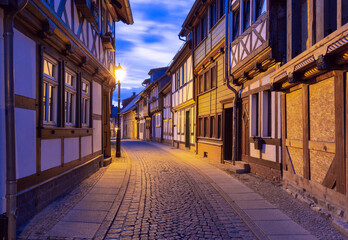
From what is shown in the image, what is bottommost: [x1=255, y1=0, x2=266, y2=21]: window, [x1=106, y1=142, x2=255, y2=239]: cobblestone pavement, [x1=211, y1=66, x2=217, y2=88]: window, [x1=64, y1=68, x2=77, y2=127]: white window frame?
[x1=106, y1=142, x2=255, y2=239]: cobblestone pavement

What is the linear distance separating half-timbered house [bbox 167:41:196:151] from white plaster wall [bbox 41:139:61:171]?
474 inches

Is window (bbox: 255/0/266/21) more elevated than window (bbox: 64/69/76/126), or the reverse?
window (bbox: 255/0/266/21)

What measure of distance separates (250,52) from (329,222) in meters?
6.18

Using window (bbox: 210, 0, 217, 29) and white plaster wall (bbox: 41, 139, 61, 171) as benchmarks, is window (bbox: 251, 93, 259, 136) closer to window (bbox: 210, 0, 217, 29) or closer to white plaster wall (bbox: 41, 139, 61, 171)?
window (bbox: 210, 0, 217, 29)

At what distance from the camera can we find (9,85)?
14.0ft

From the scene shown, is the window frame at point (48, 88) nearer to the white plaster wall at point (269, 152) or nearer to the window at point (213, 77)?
the white plaster wall at point (269, 152)

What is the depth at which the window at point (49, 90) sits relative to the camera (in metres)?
6.29

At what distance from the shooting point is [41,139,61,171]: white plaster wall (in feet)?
19.1

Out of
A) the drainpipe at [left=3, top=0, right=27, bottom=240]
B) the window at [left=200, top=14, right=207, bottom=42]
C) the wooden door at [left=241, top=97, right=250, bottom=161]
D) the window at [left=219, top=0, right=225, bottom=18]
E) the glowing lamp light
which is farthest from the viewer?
the window at [left=200, top=14, right=207, bottom=42]

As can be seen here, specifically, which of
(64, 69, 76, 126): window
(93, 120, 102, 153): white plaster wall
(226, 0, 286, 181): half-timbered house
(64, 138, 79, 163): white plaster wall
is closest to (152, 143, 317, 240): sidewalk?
(226, 0, 286, 181): half-timbered house

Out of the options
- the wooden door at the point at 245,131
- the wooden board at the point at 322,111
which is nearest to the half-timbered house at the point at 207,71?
the wooden door at the point at 245,131

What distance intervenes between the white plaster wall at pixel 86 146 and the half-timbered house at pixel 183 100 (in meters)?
9.16

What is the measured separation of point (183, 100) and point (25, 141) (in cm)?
1604

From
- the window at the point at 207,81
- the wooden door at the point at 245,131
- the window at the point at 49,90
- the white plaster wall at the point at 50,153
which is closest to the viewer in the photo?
the white plaster wall at the point at 50,153
